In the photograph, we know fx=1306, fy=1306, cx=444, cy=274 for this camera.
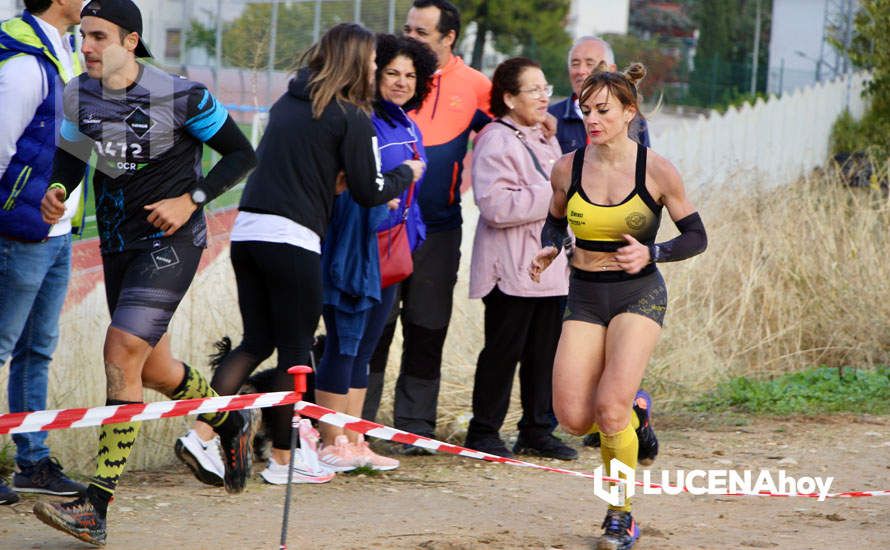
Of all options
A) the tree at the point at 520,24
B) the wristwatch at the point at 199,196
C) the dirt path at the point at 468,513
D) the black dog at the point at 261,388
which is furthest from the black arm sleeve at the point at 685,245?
the tree at the point at 520,24

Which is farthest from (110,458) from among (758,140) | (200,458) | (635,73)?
(758,140)

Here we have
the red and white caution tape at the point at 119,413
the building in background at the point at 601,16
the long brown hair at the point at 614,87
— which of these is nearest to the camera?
the red and white caution tape at the point at 119,413

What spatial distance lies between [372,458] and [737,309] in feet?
15.4

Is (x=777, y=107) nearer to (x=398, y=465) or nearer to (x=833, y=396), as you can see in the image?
(x=833, y=396)

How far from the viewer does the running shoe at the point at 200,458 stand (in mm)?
5695

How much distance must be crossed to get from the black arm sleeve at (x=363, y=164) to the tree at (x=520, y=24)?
41.1m

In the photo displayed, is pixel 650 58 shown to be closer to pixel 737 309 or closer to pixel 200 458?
pixel 737 309

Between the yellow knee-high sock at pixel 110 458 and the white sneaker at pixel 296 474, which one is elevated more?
the yellow knee-high sock at pixel 110 458

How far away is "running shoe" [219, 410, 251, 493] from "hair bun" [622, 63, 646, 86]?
221 cm

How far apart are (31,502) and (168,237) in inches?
58.8

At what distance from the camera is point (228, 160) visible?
522 centimetres

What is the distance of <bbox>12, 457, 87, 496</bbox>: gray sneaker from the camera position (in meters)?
5.69

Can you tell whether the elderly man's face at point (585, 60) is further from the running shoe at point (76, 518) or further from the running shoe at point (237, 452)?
the running shoe at point (76, 518)

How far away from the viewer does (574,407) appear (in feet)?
17.8
